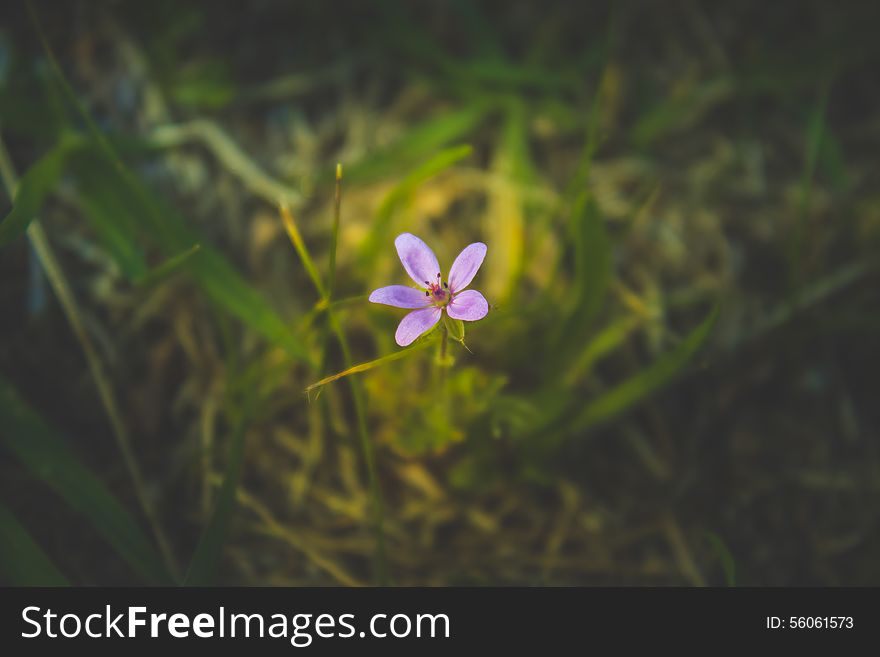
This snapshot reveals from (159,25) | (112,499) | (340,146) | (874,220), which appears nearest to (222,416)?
(112,499)

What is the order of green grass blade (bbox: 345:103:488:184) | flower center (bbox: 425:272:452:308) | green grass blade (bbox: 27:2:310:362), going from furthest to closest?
green grass blade (bbox: 345:103:488:184) → green grass blade (bbox: 27:2:310:362) → flower center (bbox: 425:272:452:308)

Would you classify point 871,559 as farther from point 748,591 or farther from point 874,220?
point 874,220

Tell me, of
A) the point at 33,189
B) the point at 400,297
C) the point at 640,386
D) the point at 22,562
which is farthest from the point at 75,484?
the point at 640,386

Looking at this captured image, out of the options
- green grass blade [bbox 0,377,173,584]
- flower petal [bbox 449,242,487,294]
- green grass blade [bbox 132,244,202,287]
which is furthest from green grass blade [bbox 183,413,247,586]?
flower petal [bbox 449,242,487,294]

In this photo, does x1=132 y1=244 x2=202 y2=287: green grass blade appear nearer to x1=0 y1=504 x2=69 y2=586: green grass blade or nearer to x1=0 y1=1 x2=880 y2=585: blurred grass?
x1=0 y1=1 x2=880 y2=585: blurred grass

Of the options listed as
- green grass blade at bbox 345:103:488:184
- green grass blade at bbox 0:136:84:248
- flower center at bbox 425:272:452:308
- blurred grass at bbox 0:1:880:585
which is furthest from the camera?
green grass blade at bbox 345:103:488:184

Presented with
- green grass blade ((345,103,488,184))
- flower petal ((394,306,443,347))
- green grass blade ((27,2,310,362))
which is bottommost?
flower petal ((394,306,443,347))

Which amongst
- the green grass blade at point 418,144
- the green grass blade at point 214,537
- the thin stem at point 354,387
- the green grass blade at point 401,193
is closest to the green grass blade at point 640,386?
the thin stem at point 354,387

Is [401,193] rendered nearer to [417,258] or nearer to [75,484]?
[417,258]
